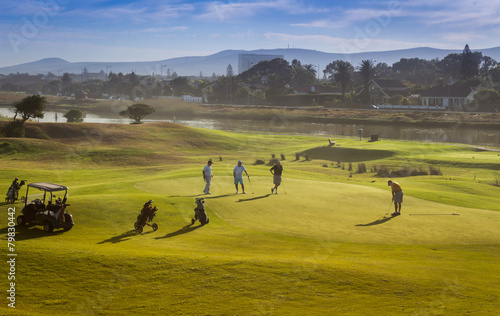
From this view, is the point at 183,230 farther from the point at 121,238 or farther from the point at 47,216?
the point at 47,216

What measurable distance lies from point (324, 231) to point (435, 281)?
6.84m

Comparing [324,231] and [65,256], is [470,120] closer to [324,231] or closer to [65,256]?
[324,231]

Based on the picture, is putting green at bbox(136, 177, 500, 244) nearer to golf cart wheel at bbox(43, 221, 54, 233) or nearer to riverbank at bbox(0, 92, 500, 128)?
golf cart wheel at bbox(43, 221, 54, 233)

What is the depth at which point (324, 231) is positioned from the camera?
20.8 metres

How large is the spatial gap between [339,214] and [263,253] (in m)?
7.89

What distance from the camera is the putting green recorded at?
20.5 meters

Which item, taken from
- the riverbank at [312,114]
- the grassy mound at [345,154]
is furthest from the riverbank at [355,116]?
the grassy mound at [345,154]

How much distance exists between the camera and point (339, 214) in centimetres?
2394

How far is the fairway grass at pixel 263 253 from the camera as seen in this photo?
12562 mm

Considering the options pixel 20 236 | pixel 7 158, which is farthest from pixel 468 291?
pixel 7 158

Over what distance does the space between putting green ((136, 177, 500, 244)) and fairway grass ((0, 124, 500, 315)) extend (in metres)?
0.07

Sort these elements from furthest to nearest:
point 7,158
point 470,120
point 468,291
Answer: point 470,120 → point 7,158 → point 468,291

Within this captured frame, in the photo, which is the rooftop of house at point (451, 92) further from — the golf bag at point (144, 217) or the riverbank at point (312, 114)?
the golf bag at point (144, 217)

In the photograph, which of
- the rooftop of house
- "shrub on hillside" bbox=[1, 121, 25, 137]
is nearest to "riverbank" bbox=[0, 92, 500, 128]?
the rooftop of house
